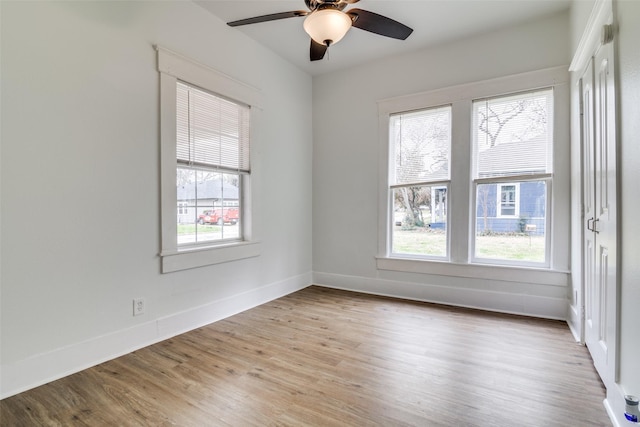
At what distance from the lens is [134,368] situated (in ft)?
7.25

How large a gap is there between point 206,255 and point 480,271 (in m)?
2.90

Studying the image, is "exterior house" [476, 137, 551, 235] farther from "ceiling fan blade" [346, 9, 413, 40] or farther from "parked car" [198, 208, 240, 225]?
"parked car" [198, 208, 240, 225]

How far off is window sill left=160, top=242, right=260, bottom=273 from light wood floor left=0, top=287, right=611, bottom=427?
609 millimetres

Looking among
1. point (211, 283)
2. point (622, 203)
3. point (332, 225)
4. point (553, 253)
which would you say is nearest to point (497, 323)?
point (553, 253)

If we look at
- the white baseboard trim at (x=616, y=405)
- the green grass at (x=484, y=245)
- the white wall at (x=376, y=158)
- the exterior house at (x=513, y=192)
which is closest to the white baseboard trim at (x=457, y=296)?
the white wall at (x=376, y=158)

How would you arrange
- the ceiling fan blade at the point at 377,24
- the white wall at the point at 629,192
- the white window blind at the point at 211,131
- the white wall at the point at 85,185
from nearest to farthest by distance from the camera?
the white wall at the point at 629,192
the white wall at the point at 85,185
the ceiling fan blade at the point at 377,24
the white window blind at the point at 211,131

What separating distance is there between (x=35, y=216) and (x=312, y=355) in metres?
2.06

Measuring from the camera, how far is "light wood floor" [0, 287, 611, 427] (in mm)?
1692

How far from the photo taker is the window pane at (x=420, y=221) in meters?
3.76

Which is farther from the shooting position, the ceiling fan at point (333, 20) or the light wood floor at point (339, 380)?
the ceiling fan at point (333, 20)

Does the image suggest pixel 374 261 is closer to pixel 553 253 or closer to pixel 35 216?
pixel 553 253

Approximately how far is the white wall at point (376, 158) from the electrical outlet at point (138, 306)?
2435 millimetres

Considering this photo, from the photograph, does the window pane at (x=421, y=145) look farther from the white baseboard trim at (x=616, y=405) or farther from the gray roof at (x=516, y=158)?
the white baseboard trim at (x=616, y=405)

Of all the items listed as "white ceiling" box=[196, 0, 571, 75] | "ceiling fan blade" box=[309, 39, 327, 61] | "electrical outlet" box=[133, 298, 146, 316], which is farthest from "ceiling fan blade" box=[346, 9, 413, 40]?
"electrical outlet" box=[133, 298, 146, 316]
